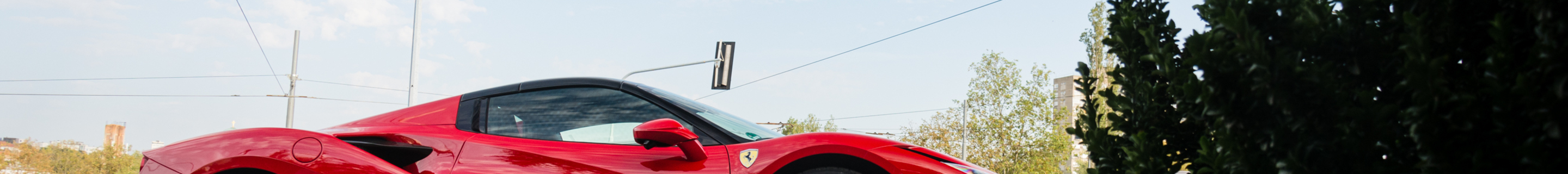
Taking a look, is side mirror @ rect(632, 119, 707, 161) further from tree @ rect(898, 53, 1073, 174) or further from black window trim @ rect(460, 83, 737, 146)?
tree @ rect(898, 53, 1073, 174)

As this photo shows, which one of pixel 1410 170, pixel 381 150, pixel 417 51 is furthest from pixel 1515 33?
pixel 417 51

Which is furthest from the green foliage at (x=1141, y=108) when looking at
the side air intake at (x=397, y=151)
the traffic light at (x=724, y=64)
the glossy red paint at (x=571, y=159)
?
the traffic light at (x=724, y=64)

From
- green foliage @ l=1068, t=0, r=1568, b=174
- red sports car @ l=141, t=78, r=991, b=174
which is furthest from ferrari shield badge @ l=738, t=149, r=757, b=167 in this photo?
green foliage @ l=1068, t=0, r=1568, b=174

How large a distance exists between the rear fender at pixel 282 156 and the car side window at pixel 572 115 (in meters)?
0.50

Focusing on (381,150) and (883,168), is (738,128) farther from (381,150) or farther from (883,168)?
(381,150)

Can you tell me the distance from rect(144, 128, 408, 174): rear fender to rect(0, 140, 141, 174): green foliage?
51.8 meters

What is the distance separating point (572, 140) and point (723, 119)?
2.33 feet

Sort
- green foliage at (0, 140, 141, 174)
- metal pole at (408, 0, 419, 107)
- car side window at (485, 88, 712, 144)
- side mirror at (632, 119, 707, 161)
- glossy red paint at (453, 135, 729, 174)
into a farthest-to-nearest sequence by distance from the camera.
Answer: green foliage at (0, 140, 141, 174) → metal pole at (408, 0, 419, 107) → car side window at (485, 88, 712, 144) → glossy red paint at (453, 135, 729, 174) → side mirror at (632, 119, 707, 161)

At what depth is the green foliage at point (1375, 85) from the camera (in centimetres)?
150

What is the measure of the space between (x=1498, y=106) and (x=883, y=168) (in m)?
2.05

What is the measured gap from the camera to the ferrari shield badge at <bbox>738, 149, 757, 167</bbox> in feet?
11.0

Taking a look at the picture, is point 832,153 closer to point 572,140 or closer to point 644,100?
point 644,100

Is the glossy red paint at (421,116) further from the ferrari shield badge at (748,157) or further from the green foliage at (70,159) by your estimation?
the green foliage at (70,159)

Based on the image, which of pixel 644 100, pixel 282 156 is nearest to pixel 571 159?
pixel 644 100
